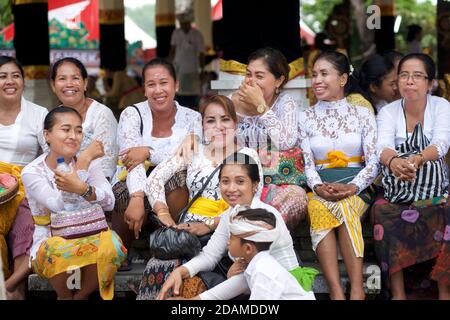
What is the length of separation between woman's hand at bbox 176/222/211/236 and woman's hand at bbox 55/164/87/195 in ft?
1.88

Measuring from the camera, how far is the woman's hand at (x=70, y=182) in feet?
16.8

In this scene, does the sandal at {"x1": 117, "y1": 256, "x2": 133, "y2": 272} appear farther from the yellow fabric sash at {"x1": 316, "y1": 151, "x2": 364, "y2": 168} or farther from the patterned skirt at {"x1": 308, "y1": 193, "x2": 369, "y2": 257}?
the yellow fabric sash at {"x1": 316, "y1": 151, "x2": 364, "y2": 168}

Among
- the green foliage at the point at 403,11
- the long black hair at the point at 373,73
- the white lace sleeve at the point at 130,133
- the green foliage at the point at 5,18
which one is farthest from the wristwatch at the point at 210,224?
the green foliage at the point at 403,11

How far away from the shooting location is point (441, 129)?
18.1ft

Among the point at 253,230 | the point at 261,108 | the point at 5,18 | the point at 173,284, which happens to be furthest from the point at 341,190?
the point at 5,18

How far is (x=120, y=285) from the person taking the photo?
219 inches

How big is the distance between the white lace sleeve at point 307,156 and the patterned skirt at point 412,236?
43cm

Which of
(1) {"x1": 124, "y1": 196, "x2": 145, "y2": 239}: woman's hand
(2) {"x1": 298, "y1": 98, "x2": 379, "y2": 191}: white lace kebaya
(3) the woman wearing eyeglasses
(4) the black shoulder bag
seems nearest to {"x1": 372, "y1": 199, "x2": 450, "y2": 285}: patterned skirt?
(3) the woman wearing eyeglasses

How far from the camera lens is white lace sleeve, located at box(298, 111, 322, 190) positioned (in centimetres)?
554

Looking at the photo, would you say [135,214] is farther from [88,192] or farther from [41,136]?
[41,136]

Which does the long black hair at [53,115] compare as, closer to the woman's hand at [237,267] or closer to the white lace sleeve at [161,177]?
the white lace sleeve at [161,177]
